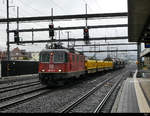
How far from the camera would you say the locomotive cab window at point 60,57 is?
666 inches

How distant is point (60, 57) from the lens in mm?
17016

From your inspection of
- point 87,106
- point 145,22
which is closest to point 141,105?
point 87,106

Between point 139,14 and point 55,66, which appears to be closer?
point 139,14

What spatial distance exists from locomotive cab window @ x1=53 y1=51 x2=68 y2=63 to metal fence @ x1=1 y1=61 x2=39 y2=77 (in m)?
10.1

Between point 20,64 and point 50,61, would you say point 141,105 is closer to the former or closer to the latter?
point 50,61

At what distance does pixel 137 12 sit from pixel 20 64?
2155cm

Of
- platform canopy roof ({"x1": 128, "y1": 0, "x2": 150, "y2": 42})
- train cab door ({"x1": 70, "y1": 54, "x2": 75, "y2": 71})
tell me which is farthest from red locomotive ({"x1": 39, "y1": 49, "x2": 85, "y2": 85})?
platform canopy roof ({"x1": 128, "y1": 0, "x2": 150, "y2": 42})

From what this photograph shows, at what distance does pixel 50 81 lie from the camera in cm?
1697

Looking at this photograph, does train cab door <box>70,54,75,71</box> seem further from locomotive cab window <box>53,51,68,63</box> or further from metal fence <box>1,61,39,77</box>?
metal fence <box>1,61,39,77</box>

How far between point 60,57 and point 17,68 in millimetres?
13218

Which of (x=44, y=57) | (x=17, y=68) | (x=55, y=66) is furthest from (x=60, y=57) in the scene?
(x=17, y=68)

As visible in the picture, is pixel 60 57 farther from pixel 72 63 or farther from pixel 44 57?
pixel 72 63

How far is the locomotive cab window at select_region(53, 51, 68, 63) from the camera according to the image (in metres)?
16.9

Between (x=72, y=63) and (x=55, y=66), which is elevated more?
(x=72, y=63)
